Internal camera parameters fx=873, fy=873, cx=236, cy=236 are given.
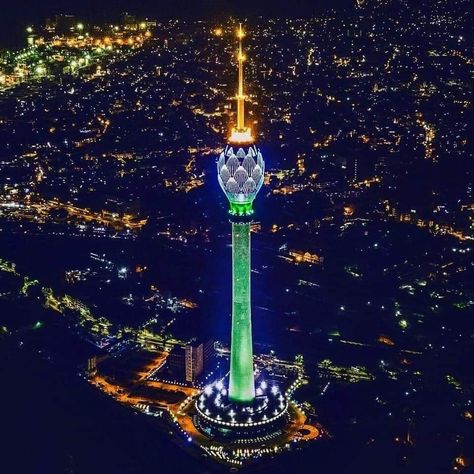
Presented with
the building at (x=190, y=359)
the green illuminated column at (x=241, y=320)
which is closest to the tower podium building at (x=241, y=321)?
the green illuminated column at (x=241, y=320)

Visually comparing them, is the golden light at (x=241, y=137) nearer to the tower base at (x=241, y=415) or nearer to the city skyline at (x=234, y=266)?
the city skyline at (x=234, y=266)

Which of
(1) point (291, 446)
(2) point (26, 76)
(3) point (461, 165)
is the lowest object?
(1) point (291, 446)

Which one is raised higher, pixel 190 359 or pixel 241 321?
pixel 241 321

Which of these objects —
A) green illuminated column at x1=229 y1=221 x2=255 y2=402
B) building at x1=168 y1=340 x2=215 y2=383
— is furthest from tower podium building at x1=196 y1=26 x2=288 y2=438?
building at x1=168 y1=340 x2=215 y2=383

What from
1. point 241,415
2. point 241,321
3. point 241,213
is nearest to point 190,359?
point 241,415

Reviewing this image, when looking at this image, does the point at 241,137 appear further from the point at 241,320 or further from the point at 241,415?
the point at 241,415

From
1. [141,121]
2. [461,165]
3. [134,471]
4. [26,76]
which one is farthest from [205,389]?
[26,76]

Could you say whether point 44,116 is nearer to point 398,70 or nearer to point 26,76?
point 26,76

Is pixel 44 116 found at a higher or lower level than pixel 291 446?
higher
